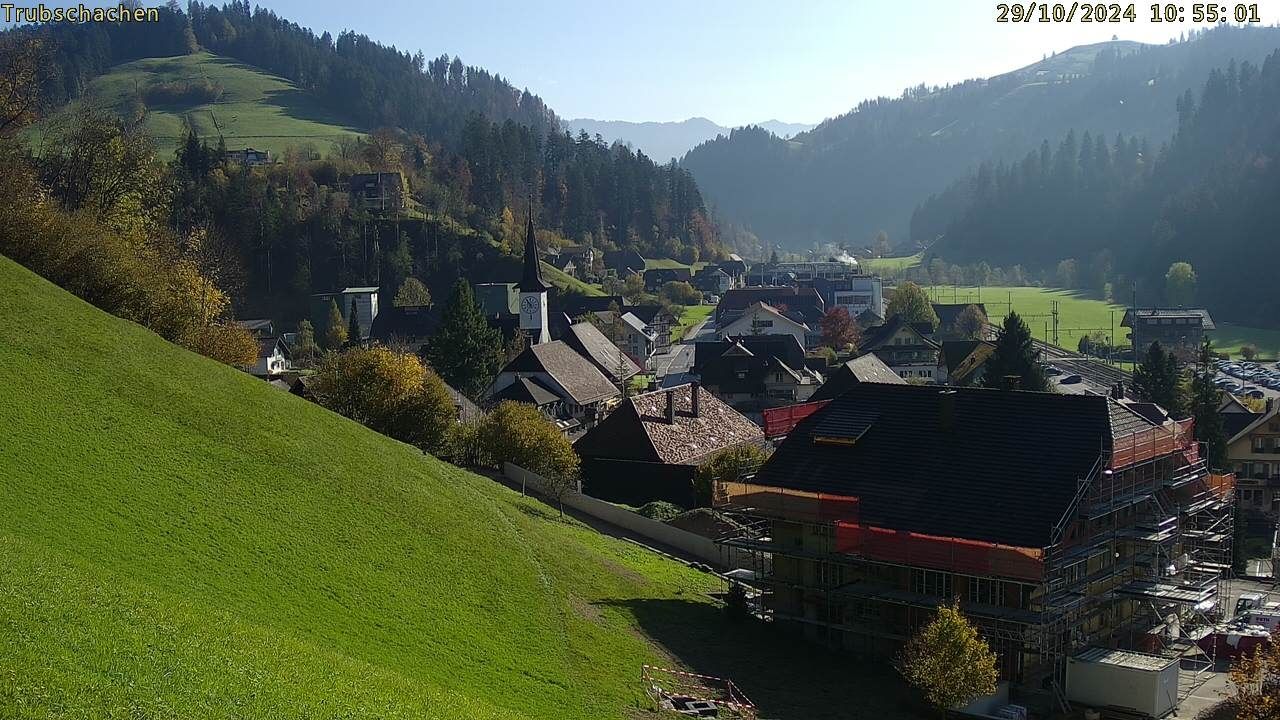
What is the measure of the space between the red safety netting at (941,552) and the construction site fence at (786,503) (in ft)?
2.70

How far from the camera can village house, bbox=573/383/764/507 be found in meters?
46.1

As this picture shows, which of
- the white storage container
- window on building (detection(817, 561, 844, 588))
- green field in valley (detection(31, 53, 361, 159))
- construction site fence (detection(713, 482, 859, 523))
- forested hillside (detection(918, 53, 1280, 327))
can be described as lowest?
the white storage container

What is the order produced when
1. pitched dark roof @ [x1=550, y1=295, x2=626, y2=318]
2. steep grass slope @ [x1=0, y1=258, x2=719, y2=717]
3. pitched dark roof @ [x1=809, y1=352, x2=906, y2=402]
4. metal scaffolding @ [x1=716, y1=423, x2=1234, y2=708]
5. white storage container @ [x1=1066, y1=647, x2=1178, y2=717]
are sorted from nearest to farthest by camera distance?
steep grass slope @ [x1=0, y1=258, x2=719, y2=717], white storage container @ [x1=1066, y1=647, x2=1178, y2=717], metal scaffolding @ [x1=716, y1=423, x2=1234, y2=708], pitched dark roof @ [x1=809, y1=352, x2=906, y2=402], pitched dark roof @ [x1=550, y1=295, x2=626, y2=318]

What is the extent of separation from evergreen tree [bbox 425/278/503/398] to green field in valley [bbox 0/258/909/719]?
1226 inches

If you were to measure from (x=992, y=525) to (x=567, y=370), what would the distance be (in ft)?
145

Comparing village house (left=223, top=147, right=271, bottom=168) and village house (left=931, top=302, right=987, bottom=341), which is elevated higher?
village house (left=223, top=147, right=271, bottom=168)

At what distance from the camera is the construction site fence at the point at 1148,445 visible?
28.2 metres

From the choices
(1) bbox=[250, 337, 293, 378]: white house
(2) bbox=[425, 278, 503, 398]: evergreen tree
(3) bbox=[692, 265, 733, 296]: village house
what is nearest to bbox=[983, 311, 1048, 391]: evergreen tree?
(2) bbox=[425, 278, 503, 398]: evergreen tree

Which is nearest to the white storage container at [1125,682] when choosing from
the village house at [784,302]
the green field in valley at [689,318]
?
the green field in valley at [689,318]

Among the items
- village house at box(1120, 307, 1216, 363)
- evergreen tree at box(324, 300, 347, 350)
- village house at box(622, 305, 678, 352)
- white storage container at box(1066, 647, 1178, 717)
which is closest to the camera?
white storage container at box(1066, 647, 1178, 717)

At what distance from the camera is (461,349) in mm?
66875

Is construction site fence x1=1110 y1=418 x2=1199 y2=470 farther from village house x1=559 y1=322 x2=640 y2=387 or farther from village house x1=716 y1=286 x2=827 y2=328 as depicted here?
village house x1=716 y1=286 x2=827 y2=328

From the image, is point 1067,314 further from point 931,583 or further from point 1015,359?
point 931,583

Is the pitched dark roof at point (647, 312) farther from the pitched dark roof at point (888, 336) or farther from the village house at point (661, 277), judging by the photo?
the pitched dark roof at point (888, 336)
